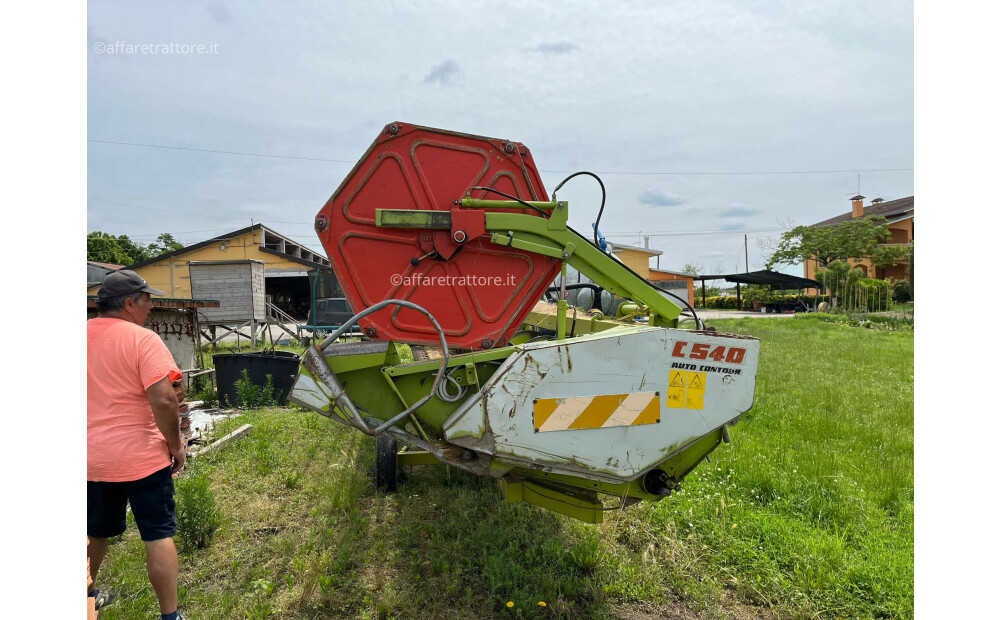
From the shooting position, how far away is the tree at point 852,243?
31641mm

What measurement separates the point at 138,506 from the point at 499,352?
1911 millimetres

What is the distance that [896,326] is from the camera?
17703mm

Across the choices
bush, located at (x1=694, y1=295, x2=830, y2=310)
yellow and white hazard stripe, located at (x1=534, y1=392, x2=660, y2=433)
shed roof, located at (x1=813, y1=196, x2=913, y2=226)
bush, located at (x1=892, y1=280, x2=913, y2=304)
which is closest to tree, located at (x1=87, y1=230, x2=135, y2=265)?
yellow and white hazard stripe, located at (x1=534, y1=392, x2=660, y2=433)

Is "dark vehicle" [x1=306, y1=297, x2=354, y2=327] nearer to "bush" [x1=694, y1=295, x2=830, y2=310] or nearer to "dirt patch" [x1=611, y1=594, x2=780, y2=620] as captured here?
"dirt patch" [x1=611, y1=594, x2=780, y2=620]

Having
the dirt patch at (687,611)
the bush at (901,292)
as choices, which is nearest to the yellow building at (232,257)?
the dirt patch at (687,611)

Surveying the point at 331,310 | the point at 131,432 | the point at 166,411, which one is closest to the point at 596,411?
the point at 166,411

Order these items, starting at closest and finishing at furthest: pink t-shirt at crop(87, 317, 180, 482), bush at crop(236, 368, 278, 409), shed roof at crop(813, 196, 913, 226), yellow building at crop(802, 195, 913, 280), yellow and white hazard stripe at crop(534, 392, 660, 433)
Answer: yellow and white hazard stripe at crop(534, 392, 660, 433) → pink t-shirt at crop(87, 317, 180, 482) → bush at crop(236, 368, 278, 409) → yellow building at crop(802, 195, 913, 280) → shed roof at crop(813, 196, 913, 226)

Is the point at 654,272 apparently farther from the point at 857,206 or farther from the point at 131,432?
the point at 131,432

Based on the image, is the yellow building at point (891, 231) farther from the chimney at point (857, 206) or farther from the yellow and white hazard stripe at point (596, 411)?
the yellow and white hazard stripe at point (596, 411)

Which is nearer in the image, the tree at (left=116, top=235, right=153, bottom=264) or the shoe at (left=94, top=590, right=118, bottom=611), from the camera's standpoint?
the shoe at (left=94, top=590, right=118, bottom=611)

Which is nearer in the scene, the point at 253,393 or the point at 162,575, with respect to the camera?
the point at 162,575

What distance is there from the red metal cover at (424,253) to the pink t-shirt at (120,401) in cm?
103

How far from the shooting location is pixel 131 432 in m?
2.61

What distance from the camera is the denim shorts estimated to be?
2637mm
